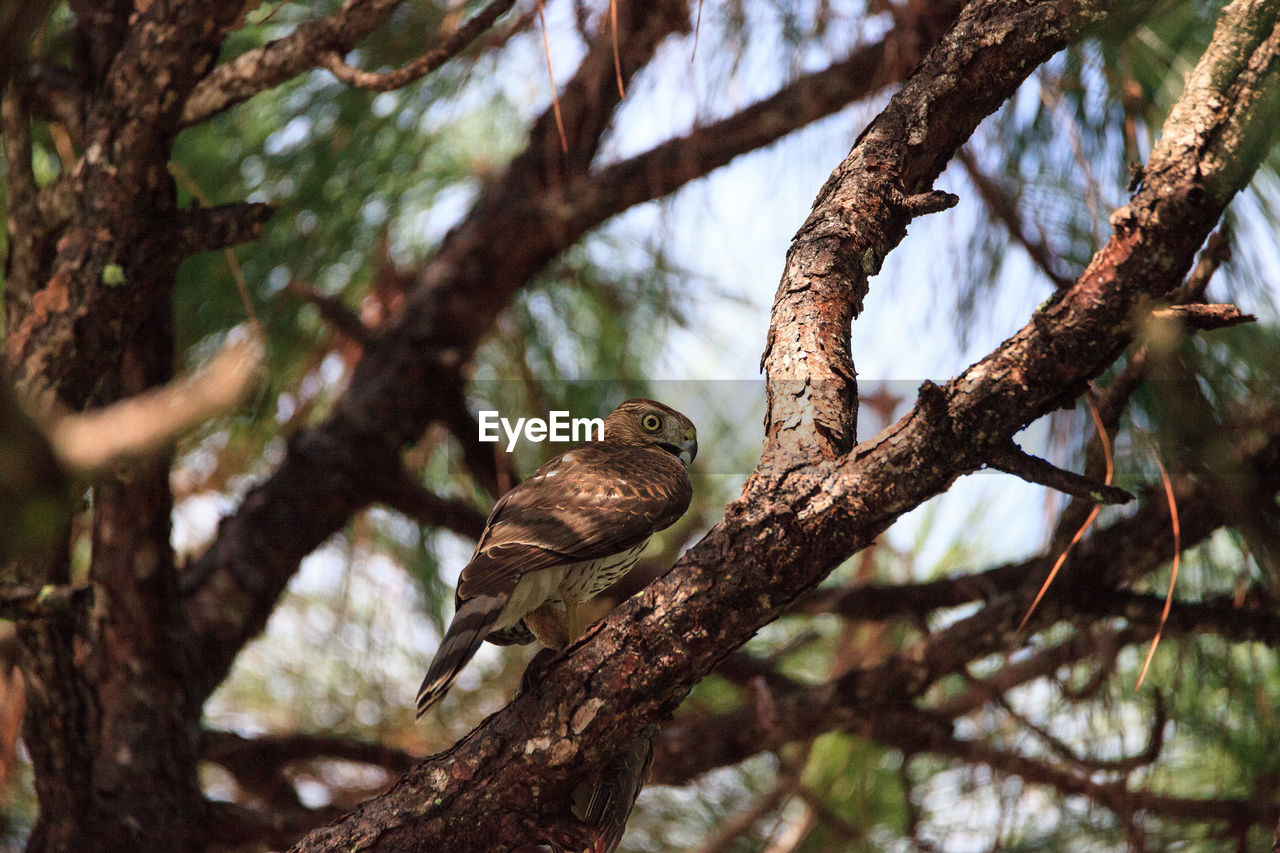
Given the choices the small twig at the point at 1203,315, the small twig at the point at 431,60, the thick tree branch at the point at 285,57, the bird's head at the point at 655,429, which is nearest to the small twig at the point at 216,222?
the thick tree branch at the point at 285,57

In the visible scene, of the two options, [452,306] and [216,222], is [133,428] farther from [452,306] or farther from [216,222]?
[452,306]

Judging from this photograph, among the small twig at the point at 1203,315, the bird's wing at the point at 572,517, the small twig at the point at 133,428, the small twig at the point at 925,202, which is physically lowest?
the small twig at the point at 133,428

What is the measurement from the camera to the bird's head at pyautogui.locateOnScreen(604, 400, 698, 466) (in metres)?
2.56

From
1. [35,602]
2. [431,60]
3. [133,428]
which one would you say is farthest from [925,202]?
[35,602]

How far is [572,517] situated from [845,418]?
1.65 ft

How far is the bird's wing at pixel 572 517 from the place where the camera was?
1.79 m

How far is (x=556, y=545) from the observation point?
5.94 feet

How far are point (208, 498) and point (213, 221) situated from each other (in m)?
2.47

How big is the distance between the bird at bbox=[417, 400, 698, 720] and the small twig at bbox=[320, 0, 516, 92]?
100cm

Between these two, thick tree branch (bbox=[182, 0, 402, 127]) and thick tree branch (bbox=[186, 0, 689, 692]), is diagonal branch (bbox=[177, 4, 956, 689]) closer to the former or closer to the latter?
thick tree branch (bbox=[186, 0, 689, 692])

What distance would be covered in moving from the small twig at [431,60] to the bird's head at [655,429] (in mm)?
926

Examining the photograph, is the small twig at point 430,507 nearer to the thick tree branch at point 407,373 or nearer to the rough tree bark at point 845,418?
the thick tree branch at point 407,373

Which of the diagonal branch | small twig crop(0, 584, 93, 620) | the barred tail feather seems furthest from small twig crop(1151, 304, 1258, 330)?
small twig crop(0, 584, 93, 620)

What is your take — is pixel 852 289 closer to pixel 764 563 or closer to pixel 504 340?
pixel 764 563
